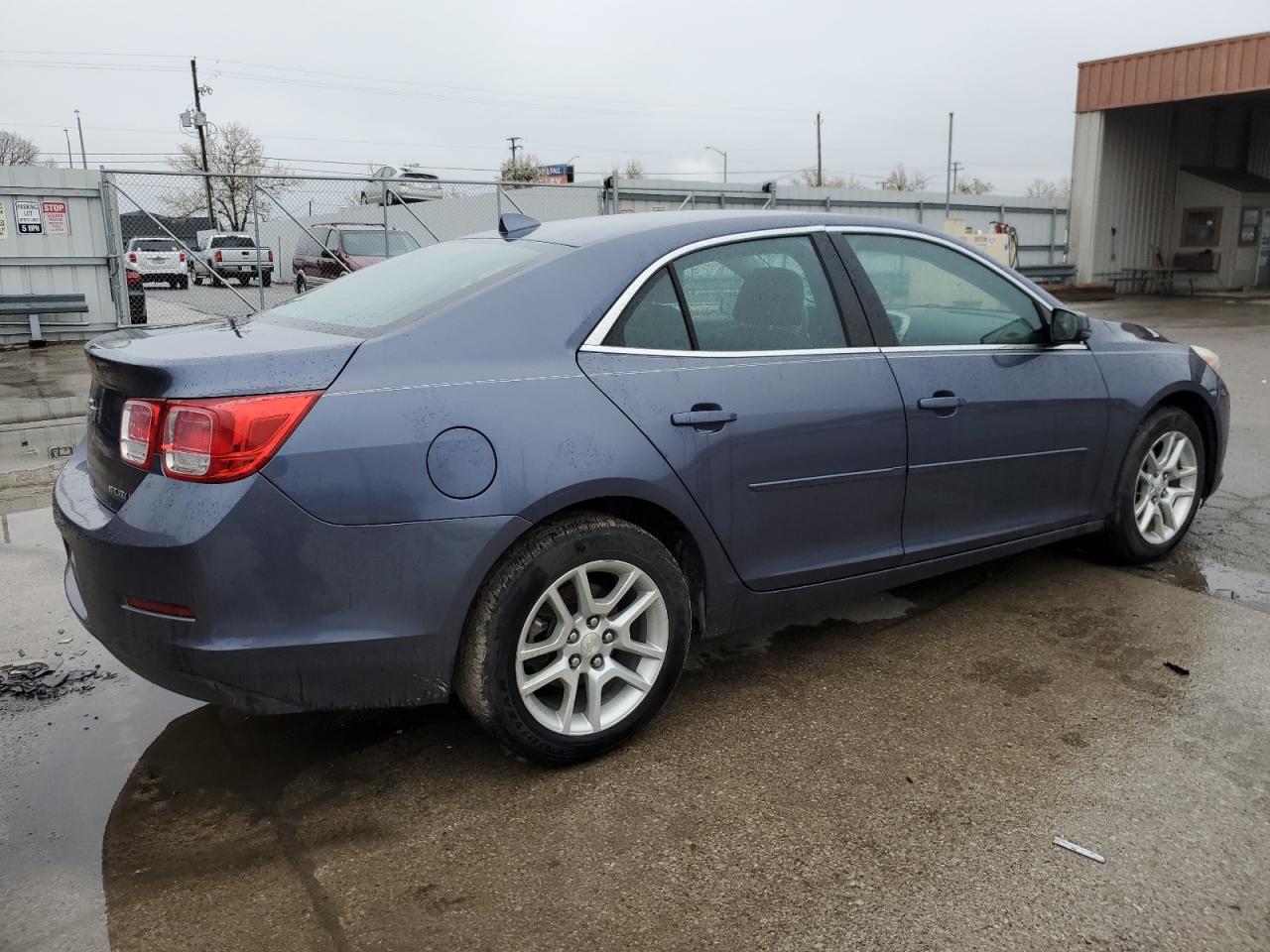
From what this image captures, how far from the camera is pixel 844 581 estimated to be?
11.7 ft

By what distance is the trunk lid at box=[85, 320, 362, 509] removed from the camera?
2.61 metres

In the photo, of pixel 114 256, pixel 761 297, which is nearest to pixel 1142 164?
pixel 114 256

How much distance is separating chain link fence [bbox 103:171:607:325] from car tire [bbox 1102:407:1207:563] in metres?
6.07

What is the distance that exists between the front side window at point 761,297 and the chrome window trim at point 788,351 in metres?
0.02

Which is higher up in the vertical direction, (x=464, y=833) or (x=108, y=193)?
(x=108, y=193)

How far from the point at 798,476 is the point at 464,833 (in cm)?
147

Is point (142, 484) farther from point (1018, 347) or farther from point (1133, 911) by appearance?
point (1018, 347)

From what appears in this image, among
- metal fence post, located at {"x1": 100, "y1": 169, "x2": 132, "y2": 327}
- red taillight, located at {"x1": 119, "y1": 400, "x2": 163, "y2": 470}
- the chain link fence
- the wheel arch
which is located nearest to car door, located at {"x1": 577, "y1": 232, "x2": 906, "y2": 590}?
red taillight, located at {"x1": 119, "y1": 400, "x2": 163, "y2": 470}

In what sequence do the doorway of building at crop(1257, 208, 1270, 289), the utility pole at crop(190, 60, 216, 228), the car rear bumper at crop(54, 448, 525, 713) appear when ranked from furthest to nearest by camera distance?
the utility pole at crop(190, 60, 216, 228) < the doorway of building at crop(1257, 208, 1270, 289) < the car rear bumper at crop(54, 448, 525, 713)

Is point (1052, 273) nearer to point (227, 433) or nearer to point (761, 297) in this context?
point (761, 297)

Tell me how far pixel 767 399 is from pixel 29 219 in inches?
551

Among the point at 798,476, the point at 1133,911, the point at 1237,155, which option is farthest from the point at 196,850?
the point at 1237,155

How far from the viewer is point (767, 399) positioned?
3260 mm

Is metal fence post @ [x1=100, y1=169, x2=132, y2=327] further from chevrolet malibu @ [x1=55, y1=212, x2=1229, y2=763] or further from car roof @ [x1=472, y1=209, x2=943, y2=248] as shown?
car roof @ [x1=472, y1=209, x2=943, y2=248]
